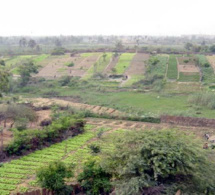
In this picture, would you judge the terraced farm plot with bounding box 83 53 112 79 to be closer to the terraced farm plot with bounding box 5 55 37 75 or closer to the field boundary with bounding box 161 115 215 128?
the terraced farm plot with bounding box 5 55 37 75

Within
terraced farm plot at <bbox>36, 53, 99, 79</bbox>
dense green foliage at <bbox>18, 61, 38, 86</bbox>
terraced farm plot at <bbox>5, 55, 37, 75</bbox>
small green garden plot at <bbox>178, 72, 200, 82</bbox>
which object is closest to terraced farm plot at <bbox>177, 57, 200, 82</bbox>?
small green garden plot at <bbox>178, 72, 200, 82</bbox>

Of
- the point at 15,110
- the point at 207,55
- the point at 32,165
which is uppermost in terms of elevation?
the point at 207,55

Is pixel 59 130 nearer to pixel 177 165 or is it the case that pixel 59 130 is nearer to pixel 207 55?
pixel 177 165

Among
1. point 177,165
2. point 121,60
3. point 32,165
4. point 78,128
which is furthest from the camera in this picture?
point 121,60

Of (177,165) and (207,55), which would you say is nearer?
(177,165)

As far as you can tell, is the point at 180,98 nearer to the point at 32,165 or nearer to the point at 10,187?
the point at 32,165

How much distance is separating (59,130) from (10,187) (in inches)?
392

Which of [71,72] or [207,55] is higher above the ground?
[207,55]

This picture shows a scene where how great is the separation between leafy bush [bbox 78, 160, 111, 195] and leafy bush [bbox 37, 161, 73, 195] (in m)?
1.04

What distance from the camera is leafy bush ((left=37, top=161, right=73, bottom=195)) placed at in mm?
16219

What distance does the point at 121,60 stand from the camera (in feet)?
233

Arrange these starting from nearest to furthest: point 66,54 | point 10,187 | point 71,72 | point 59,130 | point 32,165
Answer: point 10,187 → point 32,165 → point 59,130 → point 71,72 → point 66,54

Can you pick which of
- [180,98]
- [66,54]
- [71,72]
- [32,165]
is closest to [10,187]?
[32,165]

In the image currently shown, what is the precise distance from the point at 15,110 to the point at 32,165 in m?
11.0
